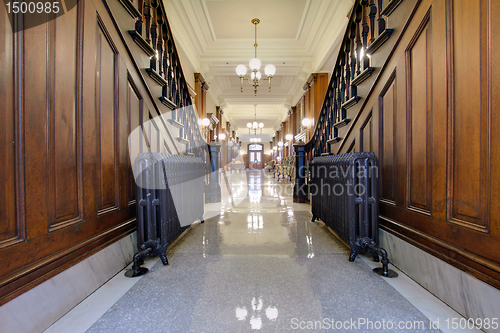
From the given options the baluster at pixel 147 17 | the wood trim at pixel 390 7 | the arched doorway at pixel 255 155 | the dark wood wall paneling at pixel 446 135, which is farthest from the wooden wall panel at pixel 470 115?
the arched doorway at pixel 255 155

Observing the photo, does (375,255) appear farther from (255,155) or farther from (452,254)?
(255,155)

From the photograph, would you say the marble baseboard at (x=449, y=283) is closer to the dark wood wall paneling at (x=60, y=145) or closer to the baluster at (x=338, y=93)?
the baluster at (x=338, y=93)

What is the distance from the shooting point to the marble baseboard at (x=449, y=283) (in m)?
1.00

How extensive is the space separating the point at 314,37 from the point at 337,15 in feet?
4.36

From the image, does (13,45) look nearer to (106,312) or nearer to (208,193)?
(106,312)

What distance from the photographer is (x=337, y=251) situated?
1977 mm

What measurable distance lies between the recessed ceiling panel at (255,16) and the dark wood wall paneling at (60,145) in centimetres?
469

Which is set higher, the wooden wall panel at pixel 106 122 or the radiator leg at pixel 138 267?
the wooden wall panel at pixel 106 122

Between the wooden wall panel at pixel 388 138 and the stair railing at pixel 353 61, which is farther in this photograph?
the stair railing at pixel 353 61

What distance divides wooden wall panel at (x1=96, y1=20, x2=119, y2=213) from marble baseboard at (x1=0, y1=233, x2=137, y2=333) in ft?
1.15

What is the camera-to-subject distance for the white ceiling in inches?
210

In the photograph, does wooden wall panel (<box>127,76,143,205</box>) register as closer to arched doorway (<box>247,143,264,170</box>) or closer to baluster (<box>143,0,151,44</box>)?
baluster (<box>143,0,151,44</box>)

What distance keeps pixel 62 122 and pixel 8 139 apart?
311mm

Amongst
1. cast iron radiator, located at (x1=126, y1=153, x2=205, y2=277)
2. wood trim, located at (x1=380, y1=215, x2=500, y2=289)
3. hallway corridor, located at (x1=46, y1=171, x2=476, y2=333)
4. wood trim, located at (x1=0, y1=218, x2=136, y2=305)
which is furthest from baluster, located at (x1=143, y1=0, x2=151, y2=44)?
wood trim, located at (x1=380, y1=215, x2=500, y2=289)
